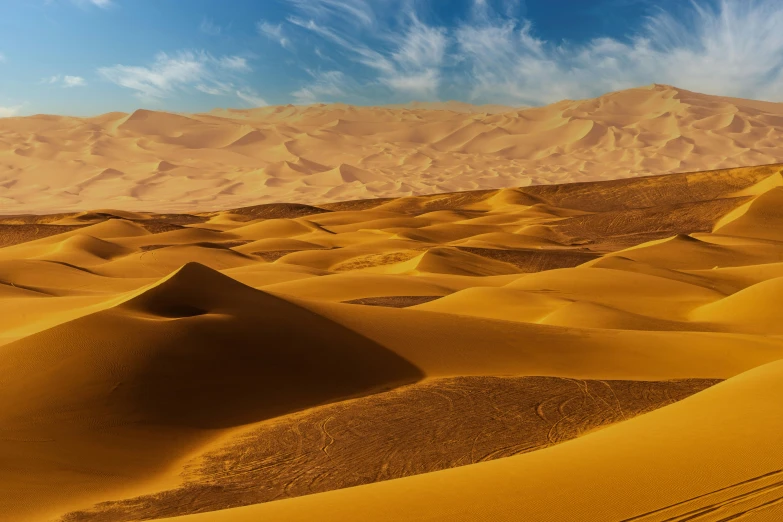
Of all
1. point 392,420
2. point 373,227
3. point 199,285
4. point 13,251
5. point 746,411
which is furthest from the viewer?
point 373,227

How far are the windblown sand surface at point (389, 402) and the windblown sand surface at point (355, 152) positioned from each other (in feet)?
228

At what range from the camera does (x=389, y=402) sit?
12.8 m

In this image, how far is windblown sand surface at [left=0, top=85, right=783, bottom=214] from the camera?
103m

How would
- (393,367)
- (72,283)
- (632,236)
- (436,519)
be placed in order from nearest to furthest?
(436,519) → (393,367) → (72,283) → (632,236)

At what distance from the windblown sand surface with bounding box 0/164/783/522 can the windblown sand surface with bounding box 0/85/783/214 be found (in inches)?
2733

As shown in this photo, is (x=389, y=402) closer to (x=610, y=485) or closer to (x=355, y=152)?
(x=610, y=485)

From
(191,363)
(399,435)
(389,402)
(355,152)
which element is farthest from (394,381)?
(355,152)

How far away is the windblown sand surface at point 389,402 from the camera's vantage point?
6.50 metres

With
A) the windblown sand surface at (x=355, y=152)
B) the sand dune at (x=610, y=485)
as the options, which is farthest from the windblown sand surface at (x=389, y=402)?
the windblown sand surface at (x=355, y=152)

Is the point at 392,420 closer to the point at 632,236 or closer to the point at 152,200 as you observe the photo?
the point at 632,236

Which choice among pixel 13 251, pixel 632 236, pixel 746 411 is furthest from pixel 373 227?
pixel 746 411

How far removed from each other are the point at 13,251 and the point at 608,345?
3401 centimetres

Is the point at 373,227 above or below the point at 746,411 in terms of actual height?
above

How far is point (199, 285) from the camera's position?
16500mm
